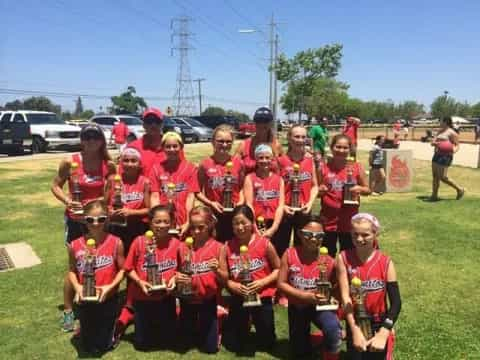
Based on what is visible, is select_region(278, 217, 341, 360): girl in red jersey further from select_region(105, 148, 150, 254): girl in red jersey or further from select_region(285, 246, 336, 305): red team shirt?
select_region(105, 148, 150, 254): girl in red jersey

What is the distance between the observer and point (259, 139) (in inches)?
192

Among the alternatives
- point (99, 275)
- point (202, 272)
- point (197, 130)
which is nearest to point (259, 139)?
point (202, 272)

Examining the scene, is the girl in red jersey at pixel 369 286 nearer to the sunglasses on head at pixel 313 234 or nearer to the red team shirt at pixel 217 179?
the sunglasses on head at pixel 313 234

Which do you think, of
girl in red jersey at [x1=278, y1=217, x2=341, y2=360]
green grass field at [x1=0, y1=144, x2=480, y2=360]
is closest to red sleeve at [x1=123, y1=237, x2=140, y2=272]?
green grass field at [x1=0, y1=144, x2=480, y2=360]

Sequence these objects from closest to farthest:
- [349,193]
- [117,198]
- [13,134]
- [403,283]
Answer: [117,198] < [349,193] < [403,283] < [13,134]

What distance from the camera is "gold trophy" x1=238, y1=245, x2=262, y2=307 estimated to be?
364 cm

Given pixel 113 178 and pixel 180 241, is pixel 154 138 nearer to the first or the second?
pixel 113 178

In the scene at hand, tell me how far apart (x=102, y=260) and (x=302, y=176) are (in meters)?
2.05

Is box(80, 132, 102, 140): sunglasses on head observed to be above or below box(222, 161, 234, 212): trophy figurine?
above

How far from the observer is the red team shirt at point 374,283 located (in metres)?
3.30

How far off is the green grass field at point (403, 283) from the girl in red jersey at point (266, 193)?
1.08m

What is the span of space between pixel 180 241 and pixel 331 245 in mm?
1567

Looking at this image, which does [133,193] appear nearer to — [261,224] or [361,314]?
[261,224]

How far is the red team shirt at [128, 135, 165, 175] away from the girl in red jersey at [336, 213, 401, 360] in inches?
85.7
